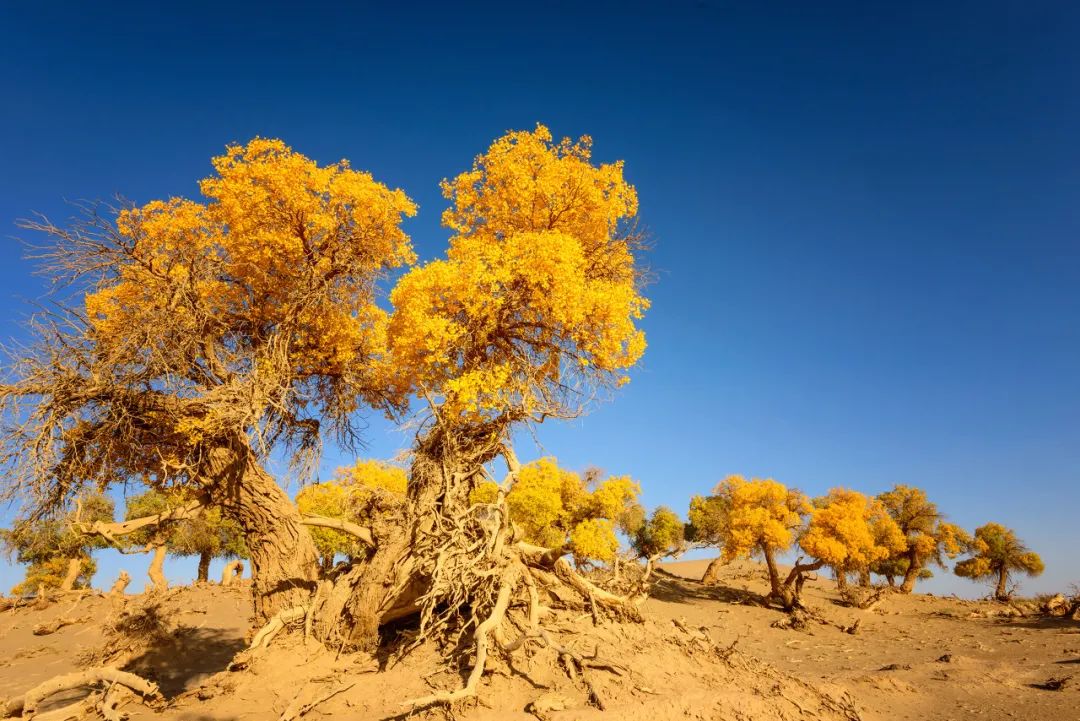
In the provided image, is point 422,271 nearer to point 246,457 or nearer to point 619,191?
point 619,191

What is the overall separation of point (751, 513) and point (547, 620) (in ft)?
64.0

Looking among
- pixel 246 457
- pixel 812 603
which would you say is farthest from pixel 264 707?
pixel 812 603

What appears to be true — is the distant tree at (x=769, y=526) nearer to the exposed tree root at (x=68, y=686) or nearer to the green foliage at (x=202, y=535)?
the exposed tree root at (x=68, y=686)

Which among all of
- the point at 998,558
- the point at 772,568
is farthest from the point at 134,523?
the point at 998,558

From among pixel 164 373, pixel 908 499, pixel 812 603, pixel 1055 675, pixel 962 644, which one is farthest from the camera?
pixel 908 499

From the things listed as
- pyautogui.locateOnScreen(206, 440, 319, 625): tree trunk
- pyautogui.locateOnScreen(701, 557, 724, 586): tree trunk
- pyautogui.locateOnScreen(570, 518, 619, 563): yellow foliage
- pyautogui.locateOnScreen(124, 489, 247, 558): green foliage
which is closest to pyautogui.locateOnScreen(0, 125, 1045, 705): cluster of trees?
pyautogui.locateOnScreen(206, 440, 319, 625): tree trunk

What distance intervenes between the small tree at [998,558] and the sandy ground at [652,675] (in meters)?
14.0

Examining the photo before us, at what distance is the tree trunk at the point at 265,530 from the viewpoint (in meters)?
10.6

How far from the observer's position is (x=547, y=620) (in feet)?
30.0

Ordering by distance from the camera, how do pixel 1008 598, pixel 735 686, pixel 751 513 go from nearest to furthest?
pixel 735 686
pixel 751 513
pixel 1008 598

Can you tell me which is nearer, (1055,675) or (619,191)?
(619,191)

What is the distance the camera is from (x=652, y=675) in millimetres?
A: 7879

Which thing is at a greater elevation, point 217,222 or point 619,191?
point 619,191

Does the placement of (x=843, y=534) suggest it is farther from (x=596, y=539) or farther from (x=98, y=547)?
(x=98, y=547)
